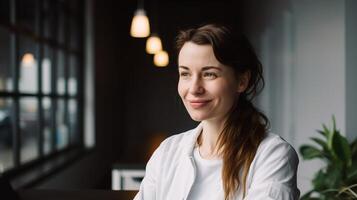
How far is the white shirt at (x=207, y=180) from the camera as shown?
1.17m

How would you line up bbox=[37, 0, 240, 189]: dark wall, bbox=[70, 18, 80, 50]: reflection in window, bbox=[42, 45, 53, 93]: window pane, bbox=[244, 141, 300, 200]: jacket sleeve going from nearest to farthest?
bbox=[244, 141, 300, 200]: jacket sleeve → bbox=[42, 45, 53, 93]: window pane → bbox=[70, 18, 80, 50]: reflection in window → bbox=[37, 0, 240, 189]: dark wall

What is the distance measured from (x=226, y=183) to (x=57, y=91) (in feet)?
14.0

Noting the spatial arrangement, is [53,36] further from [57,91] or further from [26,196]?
[26,196]

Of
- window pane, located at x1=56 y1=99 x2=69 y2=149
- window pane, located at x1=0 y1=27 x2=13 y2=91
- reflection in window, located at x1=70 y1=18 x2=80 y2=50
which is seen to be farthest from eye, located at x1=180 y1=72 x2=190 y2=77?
reflection in window, located at x1=70 y1=18 x2=80 y2=50

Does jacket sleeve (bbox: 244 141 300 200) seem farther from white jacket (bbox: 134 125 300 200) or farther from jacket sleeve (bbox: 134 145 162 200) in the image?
jacket sleeve (bbox: 134 145 162 200)

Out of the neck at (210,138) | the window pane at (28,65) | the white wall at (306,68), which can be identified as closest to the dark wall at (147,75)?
the white wall at (306,68)

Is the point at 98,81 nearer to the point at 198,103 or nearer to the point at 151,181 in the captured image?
the point at 151,181

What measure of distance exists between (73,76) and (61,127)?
89 centimetres

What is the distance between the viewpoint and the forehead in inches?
43.9

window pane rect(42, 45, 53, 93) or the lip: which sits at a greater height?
window pane rect(42, 45, 53, 93)

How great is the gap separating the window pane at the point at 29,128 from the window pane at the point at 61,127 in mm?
885

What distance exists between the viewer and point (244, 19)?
8.66 meters

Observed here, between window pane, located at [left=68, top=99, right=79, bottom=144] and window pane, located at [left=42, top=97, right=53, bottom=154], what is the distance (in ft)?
3.04

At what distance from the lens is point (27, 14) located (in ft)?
13.3
